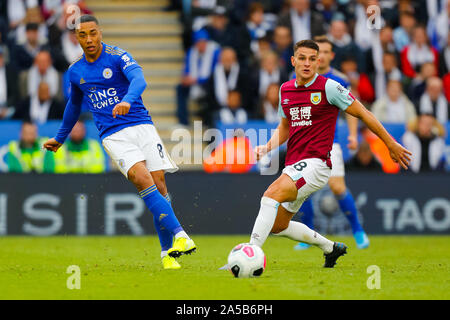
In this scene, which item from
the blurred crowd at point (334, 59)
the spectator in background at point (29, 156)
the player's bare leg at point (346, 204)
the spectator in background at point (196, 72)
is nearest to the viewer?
the player's bare leg at point (346, 204)

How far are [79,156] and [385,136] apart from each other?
7.32 m

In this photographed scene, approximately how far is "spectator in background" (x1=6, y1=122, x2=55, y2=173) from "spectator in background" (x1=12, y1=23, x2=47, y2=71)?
6.75 feet

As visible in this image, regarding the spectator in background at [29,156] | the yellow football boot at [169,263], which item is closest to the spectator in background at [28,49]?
the spectator in background at [29,156]

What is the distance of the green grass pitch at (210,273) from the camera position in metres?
7.11

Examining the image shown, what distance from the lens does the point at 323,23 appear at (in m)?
17.0

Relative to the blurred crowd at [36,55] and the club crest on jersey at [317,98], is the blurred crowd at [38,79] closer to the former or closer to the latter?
the blurred crowd at [36,55]

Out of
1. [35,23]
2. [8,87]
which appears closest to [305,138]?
[8,87]

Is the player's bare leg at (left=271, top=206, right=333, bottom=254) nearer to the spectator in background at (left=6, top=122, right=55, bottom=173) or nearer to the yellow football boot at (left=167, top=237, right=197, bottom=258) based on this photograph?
the yellow football boot at (left=167, top=237, right=197, bottom=258)

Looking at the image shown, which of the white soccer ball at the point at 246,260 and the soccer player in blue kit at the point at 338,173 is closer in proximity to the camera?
the white soccer ball at the point at 246,260

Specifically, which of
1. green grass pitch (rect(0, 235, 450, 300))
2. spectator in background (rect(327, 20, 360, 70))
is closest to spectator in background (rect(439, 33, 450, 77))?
spectator in background (rect(327, 20, 360, 70))

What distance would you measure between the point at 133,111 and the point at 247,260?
2.01 metres

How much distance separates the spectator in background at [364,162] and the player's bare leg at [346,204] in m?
2.84
